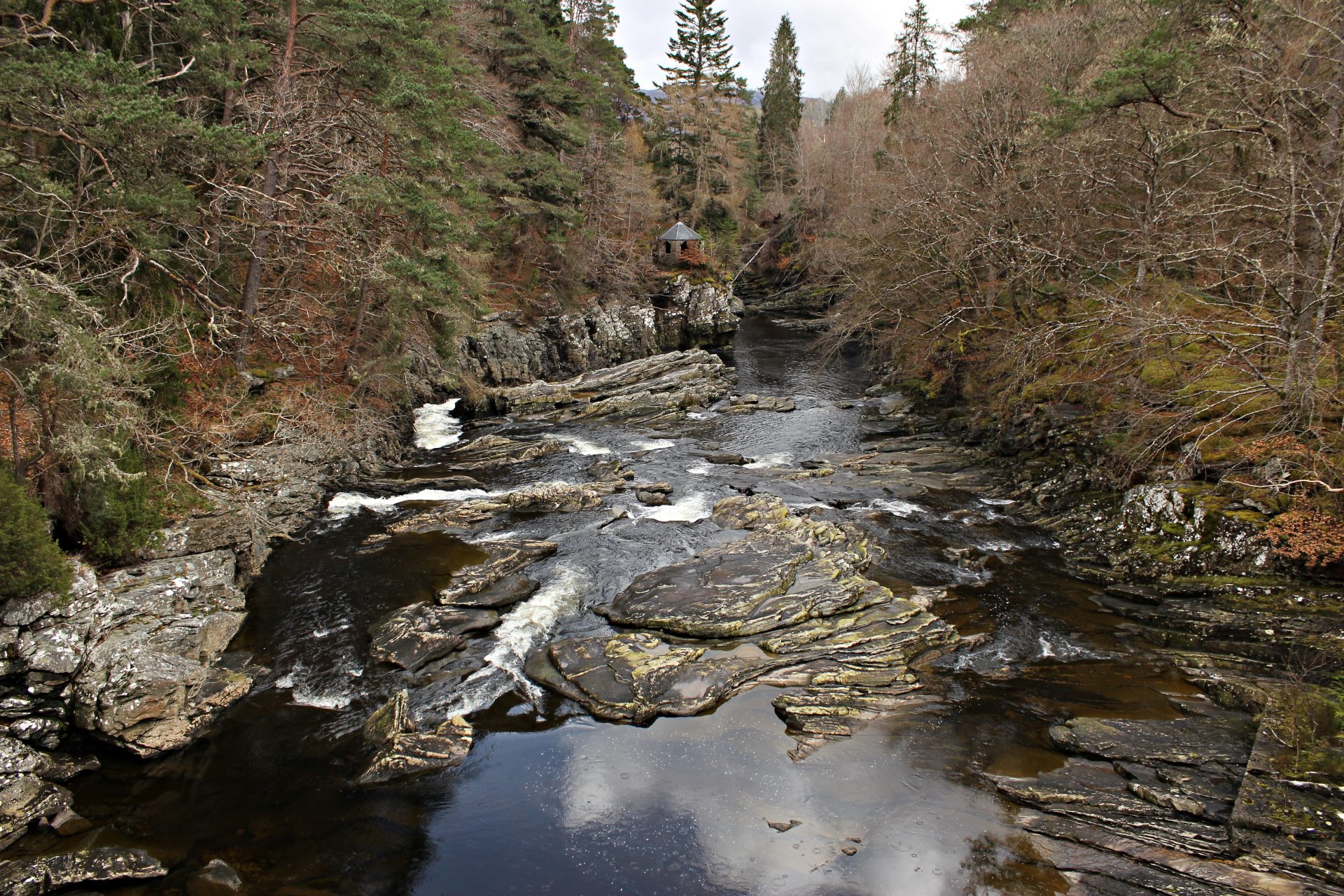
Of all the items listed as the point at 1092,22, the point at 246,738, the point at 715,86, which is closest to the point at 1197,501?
the point at 246,738

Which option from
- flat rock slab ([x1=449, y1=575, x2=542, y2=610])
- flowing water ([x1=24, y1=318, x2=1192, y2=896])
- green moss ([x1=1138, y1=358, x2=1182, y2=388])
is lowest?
flowing water ([x1=24, y1=318, x2=1192, y2=896])

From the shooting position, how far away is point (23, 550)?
932 centimetres

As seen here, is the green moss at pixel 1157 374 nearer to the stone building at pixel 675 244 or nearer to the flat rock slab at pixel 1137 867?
the flat rock slab at pixel 1137 867

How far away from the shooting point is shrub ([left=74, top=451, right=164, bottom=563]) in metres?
11.1

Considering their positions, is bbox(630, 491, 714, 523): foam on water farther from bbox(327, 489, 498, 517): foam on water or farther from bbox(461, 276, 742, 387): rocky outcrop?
bbox(461, 276, 742, 387): rocky outcrop

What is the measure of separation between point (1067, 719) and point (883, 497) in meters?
9.08

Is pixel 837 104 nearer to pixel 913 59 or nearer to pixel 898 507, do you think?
pixel 913 59

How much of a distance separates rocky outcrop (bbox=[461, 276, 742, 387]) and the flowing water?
17.3 m

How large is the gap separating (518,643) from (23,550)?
7045 millimetres

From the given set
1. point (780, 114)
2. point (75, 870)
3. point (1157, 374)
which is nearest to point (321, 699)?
point (75, 870)

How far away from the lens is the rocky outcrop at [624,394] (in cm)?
2780

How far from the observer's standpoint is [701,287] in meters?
42.8

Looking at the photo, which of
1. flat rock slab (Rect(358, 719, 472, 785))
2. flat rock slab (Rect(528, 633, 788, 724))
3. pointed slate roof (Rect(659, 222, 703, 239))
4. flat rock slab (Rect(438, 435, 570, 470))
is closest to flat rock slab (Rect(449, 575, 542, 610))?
flat rock slab (Rect(528, 633, 788, 724))

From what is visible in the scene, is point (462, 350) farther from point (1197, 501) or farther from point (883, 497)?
point (1197, 501)
